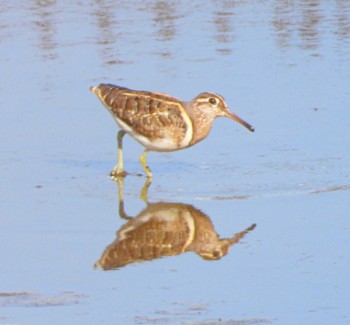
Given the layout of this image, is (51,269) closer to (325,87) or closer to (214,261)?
(214,261)

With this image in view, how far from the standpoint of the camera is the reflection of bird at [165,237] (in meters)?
9.31

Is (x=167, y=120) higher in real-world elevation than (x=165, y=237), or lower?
lower

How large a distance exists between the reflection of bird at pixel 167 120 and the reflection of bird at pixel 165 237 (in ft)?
4.00

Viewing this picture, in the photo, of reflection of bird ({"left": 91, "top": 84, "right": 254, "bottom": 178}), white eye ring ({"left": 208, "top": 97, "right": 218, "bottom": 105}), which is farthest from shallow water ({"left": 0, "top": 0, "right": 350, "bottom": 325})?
white eye ring ({"left": 208, "top": 97, "right": 218, "bottom": 105})

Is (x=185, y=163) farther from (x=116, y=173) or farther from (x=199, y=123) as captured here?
(x=116, y=173)

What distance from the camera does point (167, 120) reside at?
11.8 meters

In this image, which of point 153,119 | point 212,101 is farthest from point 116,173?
point 212,101

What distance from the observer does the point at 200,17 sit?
19375 millimetres

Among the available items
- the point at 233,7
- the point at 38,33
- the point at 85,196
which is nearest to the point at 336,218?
the point at 85,196

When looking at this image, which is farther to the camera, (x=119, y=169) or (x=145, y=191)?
(x=119, y=169)

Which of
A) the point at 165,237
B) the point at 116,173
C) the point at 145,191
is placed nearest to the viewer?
the point at 165,237

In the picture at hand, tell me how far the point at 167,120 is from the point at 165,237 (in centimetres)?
225

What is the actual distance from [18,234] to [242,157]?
9.48 feet

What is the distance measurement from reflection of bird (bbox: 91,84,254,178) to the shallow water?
0.81 ft
